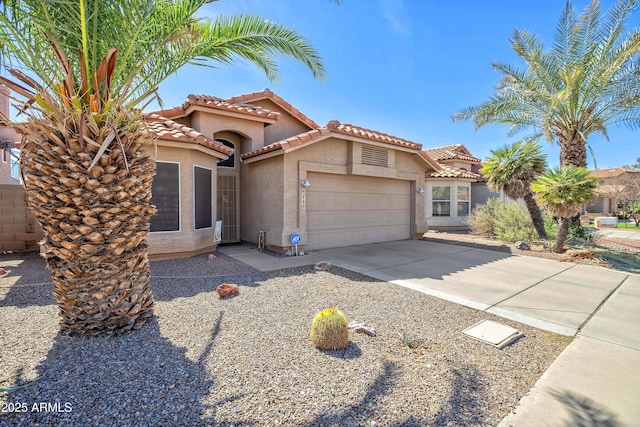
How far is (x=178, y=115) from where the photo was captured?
11.8 m

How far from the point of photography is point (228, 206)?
12891mm

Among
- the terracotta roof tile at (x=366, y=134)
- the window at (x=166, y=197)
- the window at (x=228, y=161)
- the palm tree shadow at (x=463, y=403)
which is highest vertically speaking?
the terracotta roof tile at (x=366, y=134)

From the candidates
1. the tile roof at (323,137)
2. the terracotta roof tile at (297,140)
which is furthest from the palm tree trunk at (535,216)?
the terracotta roof tile at (297,140)

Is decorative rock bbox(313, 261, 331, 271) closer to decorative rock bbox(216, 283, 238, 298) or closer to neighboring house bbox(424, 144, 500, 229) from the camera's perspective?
decorative rock bbox(216, 283, 238, 298)

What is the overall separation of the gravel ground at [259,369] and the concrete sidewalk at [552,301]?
0.92ft

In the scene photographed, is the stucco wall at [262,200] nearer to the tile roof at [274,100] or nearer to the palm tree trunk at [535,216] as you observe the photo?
the tile roof at [274,100]

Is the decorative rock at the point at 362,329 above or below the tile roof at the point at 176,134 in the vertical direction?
below

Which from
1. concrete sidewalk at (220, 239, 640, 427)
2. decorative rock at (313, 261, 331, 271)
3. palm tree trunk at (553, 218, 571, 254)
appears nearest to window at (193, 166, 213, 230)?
concrete sidewalk at (220, 239, 640, 427)

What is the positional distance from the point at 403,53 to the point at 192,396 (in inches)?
545

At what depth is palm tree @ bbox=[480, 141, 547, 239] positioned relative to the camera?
43.4ft

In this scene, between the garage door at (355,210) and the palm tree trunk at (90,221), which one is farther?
the garage door at (355,210)

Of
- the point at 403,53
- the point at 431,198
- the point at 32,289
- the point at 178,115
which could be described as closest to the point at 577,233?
the point at 431,198

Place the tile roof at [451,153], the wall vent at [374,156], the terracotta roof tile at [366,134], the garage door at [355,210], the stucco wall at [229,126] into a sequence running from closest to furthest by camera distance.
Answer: the terracotta roof tile at [366,134]
the garage door at [355,210]
the stucco wall at [229,126]
the wall vent at [374,156]
the tile roof at [451,153]

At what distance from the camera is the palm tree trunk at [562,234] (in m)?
11.1
